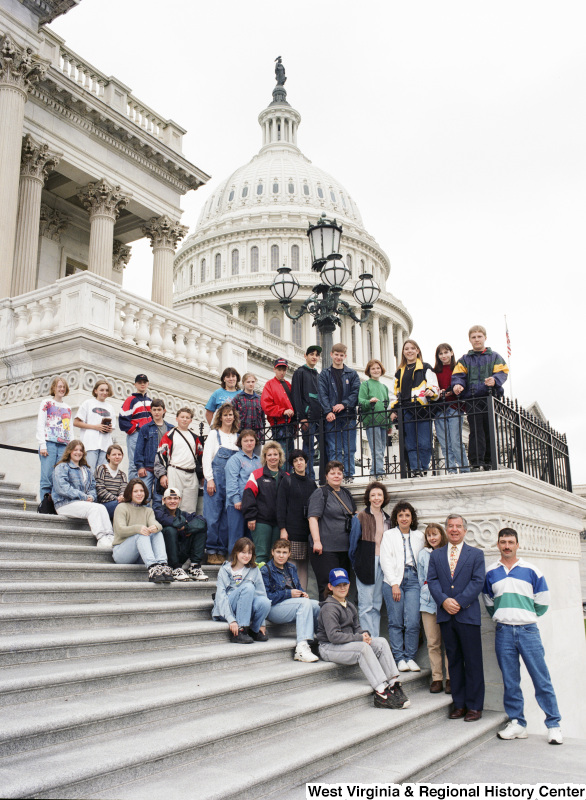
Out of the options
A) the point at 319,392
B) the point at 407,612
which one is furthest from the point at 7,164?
the point at 407,612

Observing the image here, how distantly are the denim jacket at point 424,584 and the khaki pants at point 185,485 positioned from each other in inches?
123

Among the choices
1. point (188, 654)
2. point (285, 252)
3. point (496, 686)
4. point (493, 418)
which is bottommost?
point (496, 686)

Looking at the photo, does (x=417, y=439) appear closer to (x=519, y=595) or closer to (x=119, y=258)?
(x=519, y=595)

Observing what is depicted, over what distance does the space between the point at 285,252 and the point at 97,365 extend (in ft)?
224

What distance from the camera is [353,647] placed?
253 inches

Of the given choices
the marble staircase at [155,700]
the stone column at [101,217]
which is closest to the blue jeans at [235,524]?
the marble staircase at [155,700]

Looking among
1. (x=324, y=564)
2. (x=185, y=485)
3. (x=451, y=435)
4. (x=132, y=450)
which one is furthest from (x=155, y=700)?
(x=132, y=450)

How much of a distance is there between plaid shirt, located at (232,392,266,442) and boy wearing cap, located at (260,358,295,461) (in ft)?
0.36

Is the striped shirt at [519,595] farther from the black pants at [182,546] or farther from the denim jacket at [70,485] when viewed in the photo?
the denim jacket at [70,485]

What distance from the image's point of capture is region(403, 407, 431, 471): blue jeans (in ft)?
28.5

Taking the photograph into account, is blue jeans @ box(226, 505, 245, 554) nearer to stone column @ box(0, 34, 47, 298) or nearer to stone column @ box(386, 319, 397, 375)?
stone column @ box(0, 34, 47, 298)

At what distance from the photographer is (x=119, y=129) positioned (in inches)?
862

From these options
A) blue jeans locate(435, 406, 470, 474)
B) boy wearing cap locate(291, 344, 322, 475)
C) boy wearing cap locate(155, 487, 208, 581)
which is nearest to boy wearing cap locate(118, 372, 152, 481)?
boy wearing cap locate(155, 487, 208, 581)

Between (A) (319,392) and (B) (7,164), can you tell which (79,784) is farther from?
(B) (7,164)
